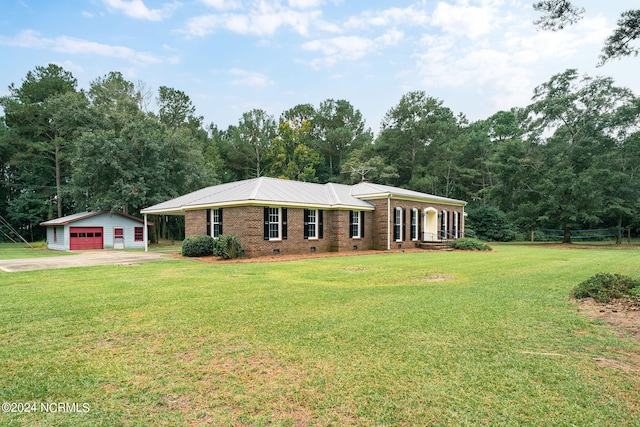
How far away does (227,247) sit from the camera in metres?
16.0

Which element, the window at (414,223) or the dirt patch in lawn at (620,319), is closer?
the dirt patch in lawn at (620,319)

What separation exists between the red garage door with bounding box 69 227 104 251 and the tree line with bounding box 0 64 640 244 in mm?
2387

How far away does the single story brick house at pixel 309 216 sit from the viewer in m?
17.2

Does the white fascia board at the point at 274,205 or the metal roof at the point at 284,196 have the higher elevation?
the metal roof at the point at 284,196

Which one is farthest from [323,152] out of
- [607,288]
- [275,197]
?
[607,288]

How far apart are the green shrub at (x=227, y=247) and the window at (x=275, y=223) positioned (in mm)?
1594

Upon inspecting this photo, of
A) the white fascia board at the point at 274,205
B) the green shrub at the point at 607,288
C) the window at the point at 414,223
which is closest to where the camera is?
the green shrub at the point at 607,288

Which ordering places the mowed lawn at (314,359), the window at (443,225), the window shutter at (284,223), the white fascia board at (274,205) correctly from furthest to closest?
1. the window at (443,225)
2. the window shutter at (284,223)
3. the white fascia board at (274,205)
4. the mowed lawn at (314,359)

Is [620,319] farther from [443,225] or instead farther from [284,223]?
[443,225]

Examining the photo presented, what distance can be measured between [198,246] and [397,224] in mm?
Answer: 12339

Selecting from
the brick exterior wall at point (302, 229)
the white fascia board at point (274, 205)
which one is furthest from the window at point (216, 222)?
the brick exterior wall at point (302, 229)

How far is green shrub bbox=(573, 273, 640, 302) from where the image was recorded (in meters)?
7.36

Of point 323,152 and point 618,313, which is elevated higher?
point 323,152

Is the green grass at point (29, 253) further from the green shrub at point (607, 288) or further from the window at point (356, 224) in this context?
the green shrub at point (607, 288)
